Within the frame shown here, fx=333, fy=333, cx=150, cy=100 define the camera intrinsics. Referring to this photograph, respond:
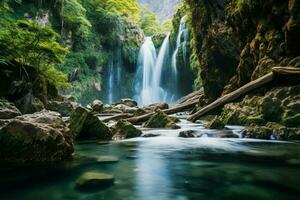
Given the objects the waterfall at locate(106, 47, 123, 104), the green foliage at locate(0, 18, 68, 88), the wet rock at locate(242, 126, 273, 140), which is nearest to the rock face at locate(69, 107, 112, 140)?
the wet rock at locate(242, 126, 273, 140)

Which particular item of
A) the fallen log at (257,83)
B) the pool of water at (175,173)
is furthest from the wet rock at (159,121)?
the pool of water at (175,173)

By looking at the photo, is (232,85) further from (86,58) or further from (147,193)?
(86,58)

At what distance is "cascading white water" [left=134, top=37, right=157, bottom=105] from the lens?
3641 cm

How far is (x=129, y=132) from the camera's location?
9695mm

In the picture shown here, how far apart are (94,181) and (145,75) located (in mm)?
32863

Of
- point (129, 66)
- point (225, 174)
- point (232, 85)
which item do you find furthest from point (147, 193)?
point (129, 66)

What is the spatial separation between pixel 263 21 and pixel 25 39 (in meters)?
10.1

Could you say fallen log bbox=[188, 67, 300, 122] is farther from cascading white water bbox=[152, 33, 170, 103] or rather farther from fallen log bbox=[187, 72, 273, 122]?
cascading white water bbox=[152, 33, 170, 103]

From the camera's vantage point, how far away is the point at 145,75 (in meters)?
37.2

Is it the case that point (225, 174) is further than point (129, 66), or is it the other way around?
point (129, 66)

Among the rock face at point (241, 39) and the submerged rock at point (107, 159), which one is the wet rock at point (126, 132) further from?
the rock face at point (241, 39)

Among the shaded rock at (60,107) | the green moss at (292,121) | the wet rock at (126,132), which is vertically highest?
the shaded rock at (60,107)

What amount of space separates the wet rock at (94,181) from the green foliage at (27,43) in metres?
10.7

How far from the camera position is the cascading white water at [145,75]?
36.4 m
